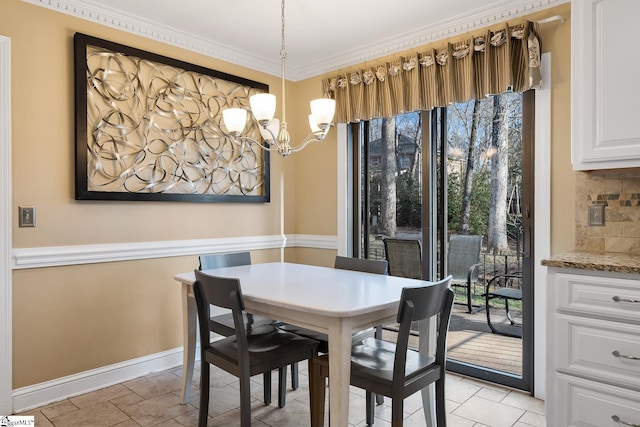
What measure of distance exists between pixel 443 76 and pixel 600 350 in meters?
1.98

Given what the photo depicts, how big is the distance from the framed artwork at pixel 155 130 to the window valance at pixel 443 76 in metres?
0.88

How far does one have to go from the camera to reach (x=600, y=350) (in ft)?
6.24

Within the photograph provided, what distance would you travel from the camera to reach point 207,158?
3428 millimetres

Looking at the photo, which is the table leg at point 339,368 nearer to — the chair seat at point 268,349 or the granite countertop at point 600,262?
the chair seat at point 268,349

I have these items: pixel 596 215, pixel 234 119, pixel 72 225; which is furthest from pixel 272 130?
pixel 596 215

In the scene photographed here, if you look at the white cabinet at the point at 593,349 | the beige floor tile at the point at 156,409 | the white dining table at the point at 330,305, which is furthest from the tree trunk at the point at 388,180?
the beige floor tile at the point at 156,409

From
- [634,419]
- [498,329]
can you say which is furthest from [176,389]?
[634,419]

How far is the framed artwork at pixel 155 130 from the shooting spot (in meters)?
2.81

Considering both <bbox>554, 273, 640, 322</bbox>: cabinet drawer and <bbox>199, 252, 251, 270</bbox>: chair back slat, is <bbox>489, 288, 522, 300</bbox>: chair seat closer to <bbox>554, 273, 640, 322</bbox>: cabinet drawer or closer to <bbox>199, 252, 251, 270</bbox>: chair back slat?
<bbox>554, 273, 640, 322</bbox>: cabinet drawer

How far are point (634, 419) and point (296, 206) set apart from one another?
3.04m

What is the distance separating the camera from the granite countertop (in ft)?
5.96

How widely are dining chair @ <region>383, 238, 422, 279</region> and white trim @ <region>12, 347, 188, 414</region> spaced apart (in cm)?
182

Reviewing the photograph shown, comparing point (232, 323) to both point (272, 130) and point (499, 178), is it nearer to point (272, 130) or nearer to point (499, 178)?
point (272, 130)

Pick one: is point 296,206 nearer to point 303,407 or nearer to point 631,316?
point 303,407
